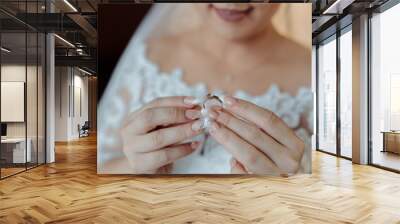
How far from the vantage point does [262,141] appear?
5.80m

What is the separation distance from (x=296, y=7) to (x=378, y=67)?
2.64 metres

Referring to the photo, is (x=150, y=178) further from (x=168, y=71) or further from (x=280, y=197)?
(x=280, y=197)

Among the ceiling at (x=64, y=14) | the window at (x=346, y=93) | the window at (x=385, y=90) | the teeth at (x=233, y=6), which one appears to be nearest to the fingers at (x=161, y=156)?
the teeth at (x=233, y=6)

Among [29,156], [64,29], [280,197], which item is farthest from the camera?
[64,29]

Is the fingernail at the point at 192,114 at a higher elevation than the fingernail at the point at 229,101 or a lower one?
lower

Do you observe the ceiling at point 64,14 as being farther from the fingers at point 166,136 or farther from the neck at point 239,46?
the fingers at point 166,136

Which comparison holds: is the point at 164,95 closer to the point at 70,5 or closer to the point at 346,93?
the point at 70,5

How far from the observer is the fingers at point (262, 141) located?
5.80 metres

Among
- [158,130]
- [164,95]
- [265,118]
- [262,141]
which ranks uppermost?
[164,95]

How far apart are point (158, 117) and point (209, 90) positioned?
92 centimetres

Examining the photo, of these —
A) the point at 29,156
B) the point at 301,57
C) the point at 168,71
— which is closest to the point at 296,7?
the point at 301,57

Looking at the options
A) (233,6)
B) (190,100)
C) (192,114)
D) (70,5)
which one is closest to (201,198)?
(192,114)

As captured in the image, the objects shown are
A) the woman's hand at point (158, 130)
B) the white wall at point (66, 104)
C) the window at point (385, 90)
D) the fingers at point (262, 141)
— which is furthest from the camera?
the white wall at point (66, 104)

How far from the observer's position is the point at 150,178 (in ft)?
20.2
